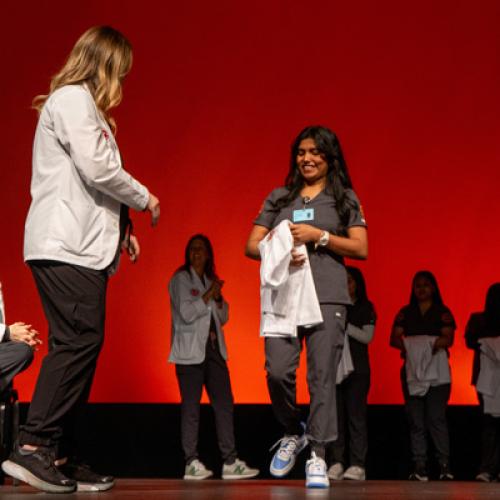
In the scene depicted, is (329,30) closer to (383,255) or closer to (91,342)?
(383,255)

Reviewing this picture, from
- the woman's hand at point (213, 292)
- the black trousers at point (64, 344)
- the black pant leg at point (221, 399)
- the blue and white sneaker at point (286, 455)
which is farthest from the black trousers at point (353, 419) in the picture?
the black trousers at point (64, 344)

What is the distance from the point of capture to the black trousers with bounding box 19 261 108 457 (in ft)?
9.67

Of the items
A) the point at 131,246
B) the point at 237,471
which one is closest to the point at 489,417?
the point at 237,471

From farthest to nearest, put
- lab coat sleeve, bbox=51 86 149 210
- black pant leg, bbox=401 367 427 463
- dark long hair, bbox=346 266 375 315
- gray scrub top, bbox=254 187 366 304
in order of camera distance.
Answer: dark long hair, bbox=346 266 375 315 → black pant leg, bbox=401 367 427 463 → gray scrub top, bbox=254 187 366 304 → lab coat sleeve, bbox=51 86 149 210

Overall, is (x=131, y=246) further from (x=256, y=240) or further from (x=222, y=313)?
(x=222, y=313)

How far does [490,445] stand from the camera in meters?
6.42

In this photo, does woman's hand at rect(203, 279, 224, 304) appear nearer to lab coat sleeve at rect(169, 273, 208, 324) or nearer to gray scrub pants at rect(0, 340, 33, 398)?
lab coat sleeve at rect(169, 273, 208, 324)

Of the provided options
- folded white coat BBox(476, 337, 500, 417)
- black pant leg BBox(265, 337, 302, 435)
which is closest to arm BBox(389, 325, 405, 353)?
folded white coat BBox(476, 337, 500, 417)

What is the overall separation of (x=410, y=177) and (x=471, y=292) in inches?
38.6

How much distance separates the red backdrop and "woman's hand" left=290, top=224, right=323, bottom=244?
12.6 ft

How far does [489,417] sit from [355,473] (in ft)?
3.14

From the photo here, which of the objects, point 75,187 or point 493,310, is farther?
point 493,310

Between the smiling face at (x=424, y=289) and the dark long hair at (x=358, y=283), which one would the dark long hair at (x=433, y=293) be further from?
the dark long hair at (x=358, y=283)

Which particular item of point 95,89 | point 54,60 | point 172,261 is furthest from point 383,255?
point 95,89
